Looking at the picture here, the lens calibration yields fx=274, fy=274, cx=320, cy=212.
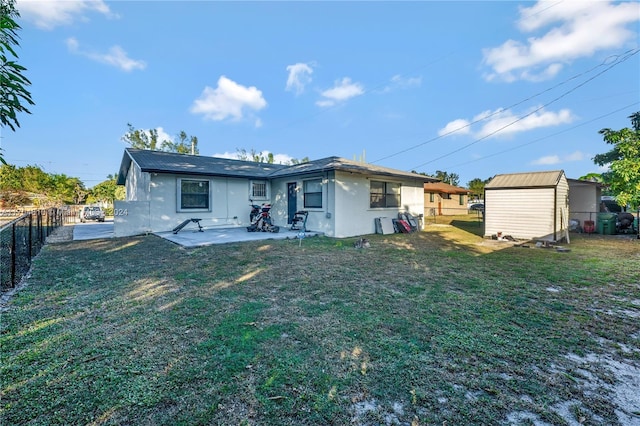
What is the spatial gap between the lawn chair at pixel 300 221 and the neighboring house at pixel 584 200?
39.0ft

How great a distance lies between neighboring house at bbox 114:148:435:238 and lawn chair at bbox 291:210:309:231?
0.22m

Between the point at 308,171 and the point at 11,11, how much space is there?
8566 mm

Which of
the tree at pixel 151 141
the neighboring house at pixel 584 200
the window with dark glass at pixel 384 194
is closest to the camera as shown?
the window with dark glass at pixel 384 194

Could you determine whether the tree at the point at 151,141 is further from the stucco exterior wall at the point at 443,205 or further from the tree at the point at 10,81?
the tree at the point at 10,81

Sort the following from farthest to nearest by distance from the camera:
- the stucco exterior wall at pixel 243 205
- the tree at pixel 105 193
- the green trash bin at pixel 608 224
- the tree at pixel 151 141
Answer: the tree at pixel 151 141
the tree at pixel 105 193
the green trash bin at pixel 608 224
the stucco exterior wall at pixel 243 205

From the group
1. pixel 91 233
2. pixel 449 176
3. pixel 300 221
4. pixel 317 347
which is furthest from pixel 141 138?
pixel 449 176

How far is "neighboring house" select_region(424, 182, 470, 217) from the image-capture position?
24.4 meters

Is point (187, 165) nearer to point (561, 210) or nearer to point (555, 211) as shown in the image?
point (555, 211)

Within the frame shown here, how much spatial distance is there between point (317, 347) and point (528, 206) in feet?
35.4

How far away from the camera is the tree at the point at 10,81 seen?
1684 mm

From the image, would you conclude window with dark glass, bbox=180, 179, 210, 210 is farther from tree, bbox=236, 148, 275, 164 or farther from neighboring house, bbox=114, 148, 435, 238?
tree, bbox=236, 148, 275, 164

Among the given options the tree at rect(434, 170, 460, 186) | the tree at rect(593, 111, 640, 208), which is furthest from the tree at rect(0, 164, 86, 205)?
the tree at rect(434, 170, 460, 186)

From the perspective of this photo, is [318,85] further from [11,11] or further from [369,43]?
[11,11]

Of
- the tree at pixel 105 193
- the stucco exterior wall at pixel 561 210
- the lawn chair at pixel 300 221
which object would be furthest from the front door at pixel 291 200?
the tree at pixel 105 193
